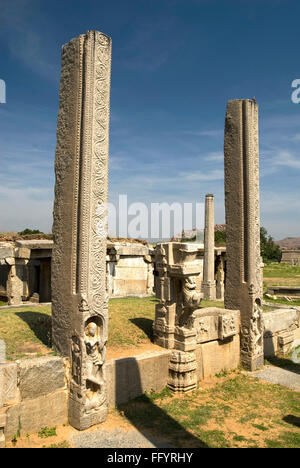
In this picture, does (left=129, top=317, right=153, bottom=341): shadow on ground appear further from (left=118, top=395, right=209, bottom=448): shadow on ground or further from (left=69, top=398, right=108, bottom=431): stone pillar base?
(left=69, top=398, right=108, bottom=431): stone pillar base

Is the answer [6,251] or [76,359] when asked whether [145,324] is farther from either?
[6,251]

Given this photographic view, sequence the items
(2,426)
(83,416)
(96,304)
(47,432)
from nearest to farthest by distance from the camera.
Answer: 1. (2,426)
2. (47,432)
3. (83,416)
4. (96,304)

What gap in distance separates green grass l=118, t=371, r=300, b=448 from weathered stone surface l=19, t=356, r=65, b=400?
1306mm

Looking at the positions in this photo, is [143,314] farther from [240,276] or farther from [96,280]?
[96,280]

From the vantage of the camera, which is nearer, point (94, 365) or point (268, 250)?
point (94, 365)

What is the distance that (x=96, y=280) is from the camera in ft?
17.3

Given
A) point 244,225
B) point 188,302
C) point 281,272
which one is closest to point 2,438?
point 188,302

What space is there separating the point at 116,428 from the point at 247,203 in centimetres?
581

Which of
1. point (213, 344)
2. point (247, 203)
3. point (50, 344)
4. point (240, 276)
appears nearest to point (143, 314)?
A: point (213, 344)

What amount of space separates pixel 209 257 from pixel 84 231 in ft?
37.8

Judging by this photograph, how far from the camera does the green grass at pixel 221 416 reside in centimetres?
498

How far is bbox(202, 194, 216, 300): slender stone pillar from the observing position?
15812 mm

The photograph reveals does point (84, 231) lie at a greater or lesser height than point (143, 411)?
greater

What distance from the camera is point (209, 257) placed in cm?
1605
